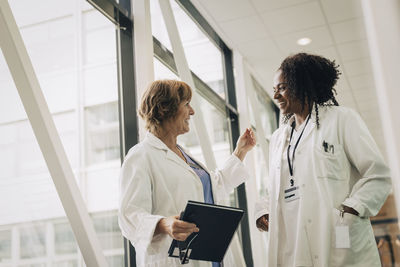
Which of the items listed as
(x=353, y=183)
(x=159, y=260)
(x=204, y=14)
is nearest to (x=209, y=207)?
(x=159, y=260)

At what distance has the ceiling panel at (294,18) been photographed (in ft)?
14.5

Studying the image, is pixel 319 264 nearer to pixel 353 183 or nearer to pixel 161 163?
pixel 353 183

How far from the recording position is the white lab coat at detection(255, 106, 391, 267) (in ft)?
5.41

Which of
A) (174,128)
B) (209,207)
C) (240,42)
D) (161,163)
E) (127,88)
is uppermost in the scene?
(240,42)

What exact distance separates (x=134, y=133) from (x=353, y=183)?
1511 mm

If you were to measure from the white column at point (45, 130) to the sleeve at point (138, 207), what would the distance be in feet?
1.11

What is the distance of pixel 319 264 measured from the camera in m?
1.68

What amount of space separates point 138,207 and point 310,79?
3.44 ft

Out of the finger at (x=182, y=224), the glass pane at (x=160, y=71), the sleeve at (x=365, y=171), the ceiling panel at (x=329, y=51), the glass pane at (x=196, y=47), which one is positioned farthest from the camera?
the ceiling panel at (x=329, y=51)

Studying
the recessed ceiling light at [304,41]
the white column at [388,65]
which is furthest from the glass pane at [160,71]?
the white column at [388,65]

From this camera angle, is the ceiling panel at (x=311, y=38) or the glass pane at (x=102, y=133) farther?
the ceiling panel at (x=311, y=38)

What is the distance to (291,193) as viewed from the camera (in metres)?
1.85

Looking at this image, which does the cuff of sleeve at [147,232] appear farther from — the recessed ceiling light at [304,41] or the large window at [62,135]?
the recessed ceiling light at [304,41]

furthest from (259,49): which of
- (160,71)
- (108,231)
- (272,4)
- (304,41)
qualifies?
(108,231)
